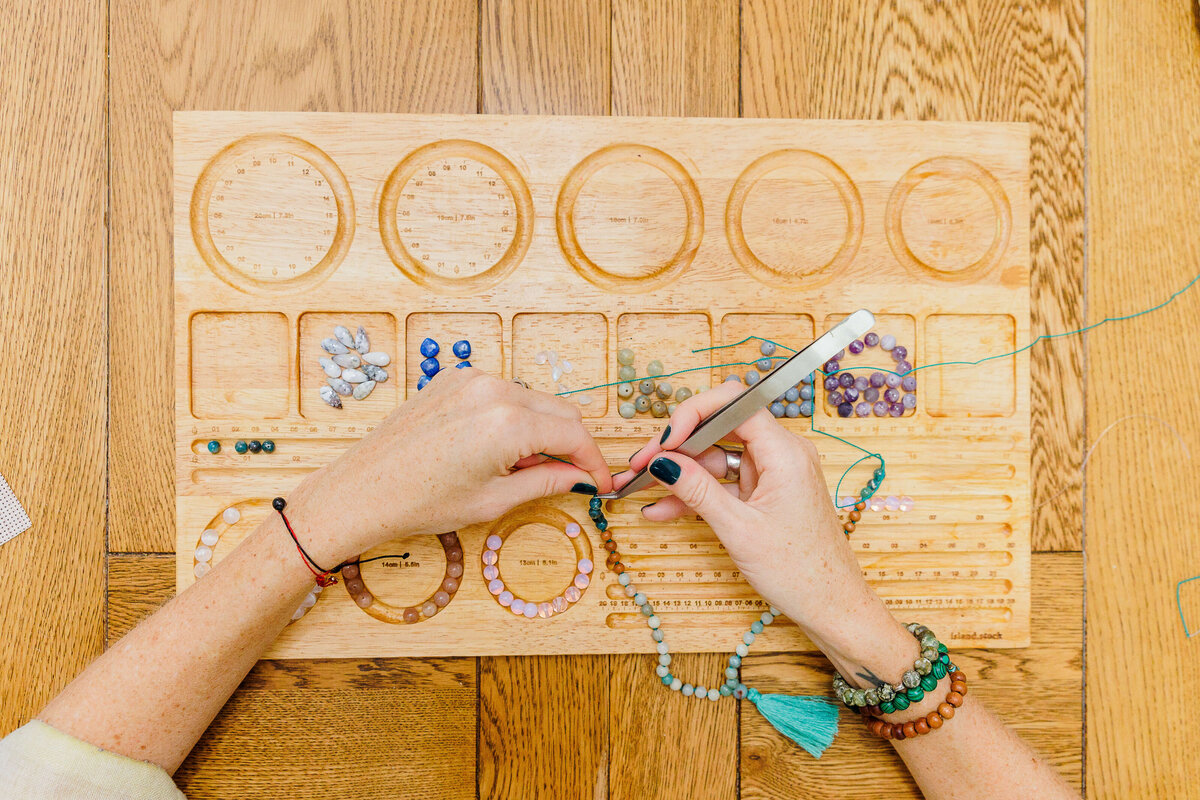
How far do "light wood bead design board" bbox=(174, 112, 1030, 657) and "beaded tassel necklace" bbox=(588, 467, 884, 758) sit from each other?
0.02m

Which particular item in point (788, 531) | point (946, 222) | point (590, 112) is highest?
point (590, 112)

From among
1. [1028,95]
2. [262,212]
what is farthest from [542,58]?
[1028,95]

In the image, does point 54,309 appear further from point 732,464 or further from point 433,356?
point 732,464

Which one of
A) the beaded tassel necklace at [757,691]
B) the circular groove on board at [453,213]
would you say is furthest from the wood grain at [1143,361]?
the circular groove on board at [453,213]

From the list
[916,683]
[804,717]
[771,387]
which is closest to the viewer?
[771,387]

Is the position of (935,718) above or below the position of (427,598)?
below

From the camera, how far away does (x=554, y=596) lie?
111cm

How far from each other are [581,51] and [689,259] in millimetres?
382

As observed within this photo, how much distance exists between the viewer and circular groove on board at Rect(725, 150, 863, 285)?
114 centimetres

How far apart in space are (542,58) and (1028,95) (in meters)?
0.82

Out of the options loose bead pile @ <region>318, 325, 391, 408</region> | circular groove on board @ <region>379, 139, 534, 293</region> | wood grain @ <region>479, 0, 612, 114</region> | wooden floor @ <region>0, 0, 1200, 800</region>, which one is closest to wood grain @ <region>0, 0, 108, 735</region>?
wooden floor @ <region>0, 0, 1200, 800</region>

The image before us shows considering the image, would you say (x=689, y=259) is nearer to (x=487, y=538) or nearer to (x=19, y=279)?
(x=487, y=538)

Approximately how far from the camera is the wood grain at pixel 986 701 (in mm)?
1133

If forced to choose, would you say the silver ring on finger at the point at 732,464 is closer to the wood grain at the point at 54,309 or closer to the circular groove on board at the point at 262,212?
the circular groove on board at the point at 262,212
